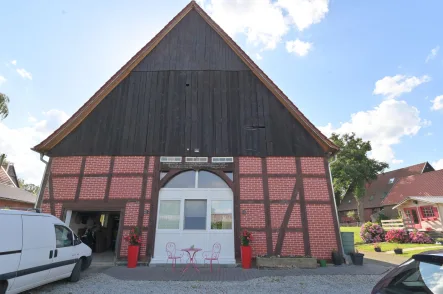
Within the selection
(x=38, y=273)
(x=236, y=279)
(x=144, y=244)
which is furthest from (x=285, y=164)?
(x=38, y=273)

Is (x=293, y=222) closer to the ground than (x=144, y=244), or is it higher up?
higher up

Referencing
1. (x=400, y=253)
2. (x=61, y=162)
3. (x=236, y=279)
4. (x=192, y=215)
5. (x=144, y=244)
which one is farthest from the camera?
(x=400, y=253)

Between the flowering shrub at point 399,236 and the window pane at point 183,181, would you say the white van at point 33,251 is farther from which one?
the flowering shrub at point 399,236

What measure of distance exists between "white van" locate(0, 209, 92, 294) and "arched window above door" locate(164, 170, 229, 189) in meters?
3.66

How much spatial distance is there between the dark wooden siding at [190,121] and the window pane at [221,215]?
1858 millimetres

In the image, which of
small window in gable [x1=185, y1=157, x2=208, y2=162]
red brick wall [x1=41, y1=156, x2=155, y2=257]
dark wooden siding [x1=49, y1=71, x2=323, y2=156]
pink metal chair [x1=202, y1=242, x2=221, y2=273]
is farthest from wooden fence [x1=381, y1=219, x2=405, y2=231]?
red brick wall [x1=41, y1=156, x2=155, y2=257]

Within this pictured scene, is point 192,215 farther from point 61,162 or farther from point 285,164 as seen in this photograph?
point 61,162

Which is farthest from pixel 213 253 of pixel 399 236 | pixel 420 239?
pixel 420 239

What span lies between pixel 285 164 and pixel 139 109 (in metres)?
6.26

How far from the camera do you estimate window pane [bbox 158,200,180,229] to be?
336 inches

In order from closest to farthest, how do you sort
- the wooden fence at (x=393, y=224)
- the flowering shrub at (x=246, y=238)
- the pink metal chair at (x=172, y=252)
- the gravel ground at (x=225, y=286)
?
the gravel ground at (x=225, y=286) → the flowering shrub at (x=246, y=238) → the pink metal chair at (x=172, y=252) → the wooden fence at (x=393, y=224)

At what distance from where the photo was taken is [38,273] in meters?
4.79

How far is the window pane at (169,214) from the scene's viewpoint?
8.55 metres

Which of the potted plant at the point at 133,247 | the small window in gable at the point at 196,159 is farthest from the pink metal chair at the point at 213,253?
the small window in gable at the point at 196,159
